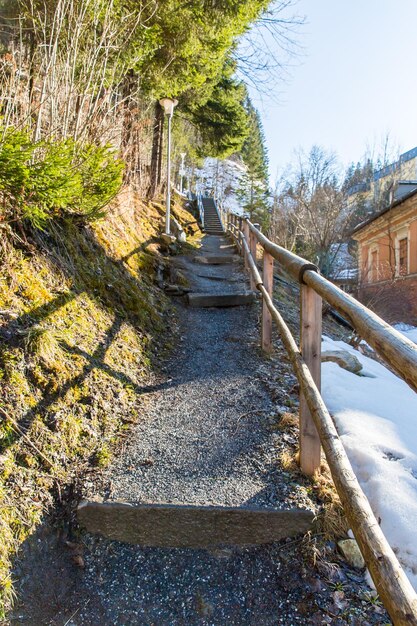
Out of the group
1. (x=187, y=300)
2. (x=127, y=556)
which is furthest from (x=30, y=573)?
(x=187, y=300)

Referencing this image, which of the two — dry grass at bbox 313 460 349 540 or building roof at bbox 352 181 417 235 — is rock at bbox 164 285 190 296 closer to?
dry grass at bbox 313 460 349 540

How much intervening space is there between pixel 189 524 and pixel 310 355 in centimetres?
111

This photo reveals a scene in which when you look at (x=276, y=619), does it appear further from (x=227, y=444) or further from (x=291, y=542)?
(x=227, y=444)

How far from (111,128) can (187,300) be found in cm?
266

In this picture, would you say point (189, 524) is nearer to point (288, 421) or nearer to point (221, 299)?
point (288, 421)

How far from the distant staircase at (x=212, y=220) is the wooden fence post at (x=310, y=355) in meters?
16.2

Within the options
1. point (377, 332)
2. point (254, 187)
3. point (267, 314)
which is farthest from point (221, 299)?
point (254, 187)

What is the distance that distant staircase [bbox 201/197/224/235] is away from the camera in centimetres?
1852

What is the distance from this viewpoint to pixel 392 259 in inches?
685

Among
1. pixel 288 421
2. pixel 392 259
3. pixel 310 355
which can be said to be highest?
pixel 392 259

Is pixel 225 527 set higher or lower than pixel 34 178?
lower

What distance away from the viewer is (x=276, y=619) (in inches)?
59.8

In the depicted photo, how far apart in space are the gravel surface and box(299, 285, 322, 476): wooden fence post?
173 mm

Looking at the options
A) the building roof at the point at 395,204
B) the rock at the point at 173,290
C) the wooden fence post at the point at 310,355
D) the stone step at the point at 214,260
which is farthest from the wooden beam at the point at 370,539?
the building roof at the point at 395,204
